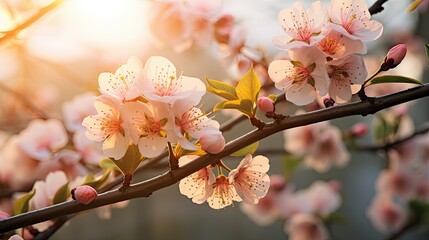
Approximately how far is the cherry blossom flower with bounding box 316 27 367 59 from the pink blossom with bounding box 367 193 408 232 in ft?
3.71

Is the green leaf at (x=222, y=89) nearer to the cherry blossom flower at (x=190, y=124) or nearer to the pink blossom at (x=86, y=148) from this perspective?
the cherry blossom flower at (x=190, y=124)

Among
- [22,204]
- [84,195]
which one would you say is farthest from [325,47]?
[22,204]

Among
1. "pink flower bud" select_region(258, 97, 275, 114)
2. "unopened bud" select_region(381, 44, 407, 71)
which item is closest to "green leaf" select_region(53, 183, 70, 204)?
"pink flower bud" select_region(258, 97, 275, 114)

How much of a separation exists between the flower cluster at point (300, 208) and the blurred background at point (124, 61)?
0.25 feet

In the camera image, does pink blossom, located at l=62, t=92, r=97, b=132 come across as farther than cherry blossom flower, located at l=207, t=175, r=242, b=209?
Yes

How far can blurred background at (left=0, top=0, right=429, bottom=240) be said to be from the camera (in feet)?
3.89

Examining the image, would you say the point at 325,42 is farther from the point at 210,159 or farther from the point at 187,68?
the point at 187,68

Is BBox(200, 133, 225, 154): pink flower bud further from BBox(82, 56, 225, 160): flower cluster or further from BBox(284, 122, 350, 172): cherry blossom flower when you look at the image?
BBox(284, 122, 350, 172): cherry blossom flower

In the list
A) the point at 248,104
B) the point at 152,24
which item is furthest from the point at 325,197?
the point at 248,104

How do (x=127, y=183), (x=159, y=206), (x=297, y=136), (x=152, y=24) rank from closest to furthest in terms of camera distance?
(x=127, y=183) → (x=152, y=24) → (x=297, y=136) → (x=159, y=206)

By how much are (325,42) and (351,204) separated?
3.78 m

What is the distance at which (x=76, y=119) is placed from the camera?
1.08 m

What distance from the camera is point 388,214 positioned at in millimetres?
1617

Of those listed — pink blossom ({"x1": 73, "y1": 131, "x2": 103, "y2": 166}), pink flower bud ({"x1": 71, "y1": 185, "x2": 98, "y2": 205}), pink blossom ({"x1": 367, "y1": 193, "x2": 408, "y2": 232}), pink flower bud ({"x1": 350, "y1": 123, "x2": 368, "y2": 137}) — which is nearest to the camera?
pink flower bud ({"x1": 71, "y1": 185, "x2": 98, "y2": 205})
